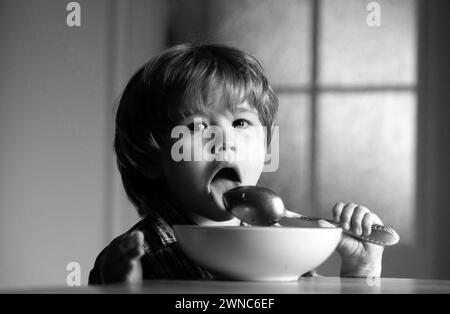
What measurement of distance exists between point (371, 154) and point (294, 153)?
0.19 meters

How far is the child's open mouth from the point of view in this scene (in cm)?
74

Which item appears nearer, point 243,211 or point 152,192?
point 243,211

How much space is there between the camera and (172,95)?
827mm

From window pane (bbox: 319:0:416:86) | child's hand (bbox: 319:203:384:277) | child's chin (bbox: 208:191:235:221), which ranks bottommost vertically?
child's hand (bbox: 319:203:384:277)

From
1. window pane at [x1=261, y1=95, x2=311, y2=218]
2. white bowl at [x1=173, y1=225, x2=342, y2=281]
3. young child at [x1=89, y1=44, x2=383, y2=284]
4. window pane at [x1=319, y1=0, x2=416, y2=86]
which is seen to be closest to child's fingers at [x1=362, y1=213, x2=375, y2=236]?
young child at [x1=89, y1=44, x2=383, y2=284]

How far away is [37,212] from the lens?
1.41m

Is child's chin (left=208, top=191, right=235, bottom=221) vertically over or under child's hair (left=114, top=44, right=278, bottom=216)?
under

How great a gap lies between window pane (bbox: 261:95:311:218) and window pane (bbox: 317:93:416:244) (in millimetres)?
35

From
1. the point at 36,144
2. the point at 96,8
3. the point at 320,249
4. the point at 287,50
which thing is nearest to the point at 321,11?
the point at 287,50

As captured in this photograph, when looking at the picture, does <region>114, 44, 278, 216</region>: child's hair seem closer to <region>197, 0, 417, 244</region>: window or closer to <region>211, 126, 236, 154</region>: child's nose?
<region>211, 126, 236, 154</region>: child's nose

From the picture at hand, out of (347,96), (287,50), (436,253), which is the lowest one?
(436,253)

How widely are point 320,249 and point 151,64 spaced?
46 cm
